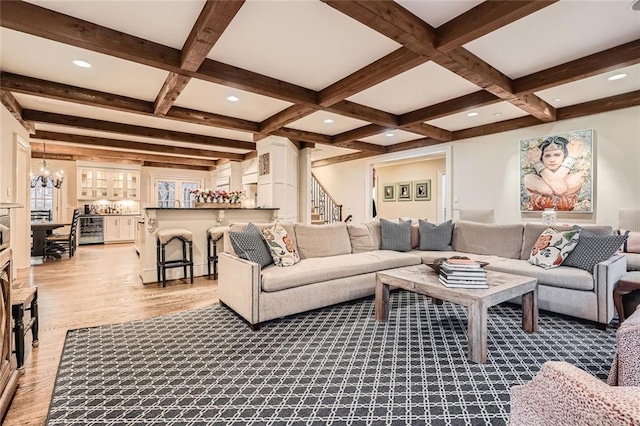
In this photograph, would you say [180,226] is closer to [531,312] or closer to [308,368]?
[308,368]

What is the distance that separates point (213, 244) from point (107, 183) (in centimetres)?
653

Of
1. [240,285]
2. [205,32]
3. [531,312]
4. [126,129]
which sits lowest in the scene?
[531,312]

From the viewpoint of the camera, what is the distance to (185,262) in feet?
14.8

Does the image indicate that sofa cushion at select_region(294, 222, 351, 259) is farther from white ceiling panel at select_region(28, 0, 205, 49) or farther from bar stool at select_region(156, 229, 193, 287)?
white ceiling panel at select_region(28, 0, 205, 49)

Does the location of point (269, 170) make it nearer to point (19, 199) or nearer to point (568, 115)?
point (19, 199)

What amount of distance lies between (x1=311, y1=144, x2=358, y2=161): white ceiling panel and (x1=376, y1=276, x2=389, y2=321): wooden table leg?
494cm

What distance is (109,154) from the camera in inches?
345

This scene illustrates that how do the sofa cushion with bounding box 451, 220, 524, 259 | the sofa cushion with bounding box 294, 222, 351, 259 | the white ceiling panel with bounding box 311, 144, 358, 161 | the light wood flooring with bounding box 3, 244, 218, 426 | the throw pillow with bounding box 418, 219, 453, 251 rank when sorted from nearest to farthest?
the light wood flooring with bounding box 3, 244, 218, 426, the sofa cushion with bounding box 294, 222, 351, 259, the sofa cushion with bounding box 451, 220, 524, 259, the throw pillow with bounding box 418, 219, 453, 251, the white ceiling panel with bounding box 311, 144, 358, 161

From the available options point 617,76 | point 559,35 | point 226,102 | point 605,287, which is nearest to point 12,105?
point 226,102

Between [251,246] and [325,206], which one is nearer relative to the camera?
[251,246]

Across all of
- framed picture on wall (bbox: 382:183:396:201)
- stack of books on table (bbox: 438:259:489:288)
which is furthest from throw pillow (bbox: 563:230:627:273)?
framed picture on wall (bbox: 382:183:396:201)

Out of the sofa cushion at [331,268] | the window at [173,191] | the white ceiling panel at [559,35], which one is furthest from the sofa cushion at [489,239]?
the window at [173,191]

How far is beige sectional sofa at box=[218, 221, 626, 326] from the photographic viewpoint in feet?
8.89

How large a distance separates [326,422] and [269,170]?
5246 mm
